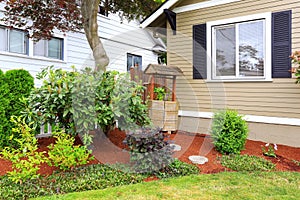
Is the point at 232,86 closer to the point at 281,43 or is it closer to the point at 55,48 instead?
the point at 281,43

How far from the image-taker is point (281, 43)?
5035mm

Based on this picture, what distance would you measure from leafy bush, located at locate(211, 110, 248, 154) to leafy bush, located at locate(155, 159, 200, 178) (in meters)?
0.92

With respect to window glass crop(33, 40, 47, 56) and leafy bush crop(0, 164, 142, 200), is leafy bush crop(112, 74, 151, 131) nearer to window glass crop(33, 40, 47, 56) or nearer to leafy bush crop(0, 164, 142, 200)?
leafy bush crop(0, 164, 142, 200)

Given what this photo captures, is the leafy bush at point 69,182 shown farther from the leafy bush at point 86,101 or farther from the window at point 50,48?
the window at point 50,48

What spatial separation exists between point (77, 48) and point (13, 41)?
2.17 metres

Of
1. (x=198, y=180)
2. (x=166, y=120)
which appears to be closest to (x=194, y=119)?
(x=166, y=120)

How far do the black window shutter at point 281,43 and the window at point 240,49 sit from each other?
0.11m

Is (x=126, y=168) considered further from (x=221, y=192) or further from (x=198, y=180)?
(x=221, y=192)

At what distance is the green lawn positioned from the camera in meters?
2.85

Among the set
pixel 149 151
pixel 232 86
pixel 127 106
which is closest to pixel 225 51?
pixel 232 86

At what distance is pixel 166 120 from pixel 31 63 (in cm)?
458

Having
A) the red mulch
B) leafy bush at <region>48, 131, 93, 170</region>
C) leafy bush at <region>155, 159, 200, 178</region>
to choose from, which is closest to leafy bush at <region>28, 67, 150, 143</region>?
leafy bush at <region>48, 131, 93, 170</region>

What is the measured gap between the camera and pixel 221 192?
9.78 ft

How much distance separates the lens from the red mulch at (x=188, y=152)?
3844 mm
